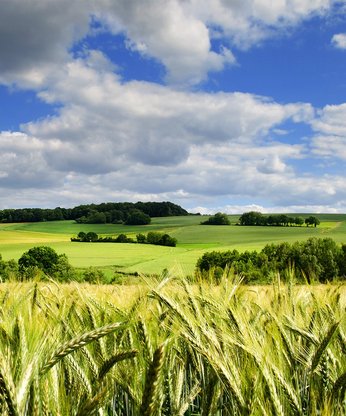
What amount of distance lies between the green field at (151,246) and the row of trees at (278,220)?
2404mm

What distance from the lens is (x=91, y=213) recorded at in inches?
4067

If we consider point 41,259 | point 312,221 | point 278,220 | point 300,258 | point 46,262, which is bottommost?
point 300,258

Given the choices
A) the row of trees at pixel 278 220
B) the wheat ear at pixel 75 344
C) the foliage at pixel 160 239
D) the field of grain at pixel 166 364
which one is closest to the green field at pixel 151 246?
the foliage at pixel 160 239

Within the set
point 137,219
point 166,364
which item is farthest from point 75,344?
point 137,219

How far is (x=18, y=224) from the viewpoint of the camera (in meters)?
98.5

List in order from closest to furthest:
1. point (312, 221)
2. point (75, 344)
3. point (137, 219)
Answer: point (75, 344) → point (312, 221) → point (137, 219)

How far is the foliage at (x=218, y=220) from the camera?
9981 centimetres

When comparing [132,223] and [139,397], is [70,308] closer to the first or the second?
[139,397]

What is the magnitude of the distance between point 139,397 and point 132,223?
3862 inches

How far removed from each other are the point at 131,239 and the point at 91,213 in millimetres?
22123

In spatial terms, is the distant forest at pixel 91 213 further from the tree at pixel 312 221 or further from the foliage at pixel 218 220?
the tree at pixel 312 221

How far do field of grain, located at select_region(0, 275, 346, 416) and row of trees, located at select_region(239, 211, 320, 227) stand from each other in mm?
94367

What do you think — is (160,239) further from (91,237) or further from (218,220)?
(218,220)

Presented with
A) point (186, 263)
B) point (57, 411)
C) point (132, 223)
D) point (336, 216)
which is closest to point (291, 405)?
point (57, 411)
